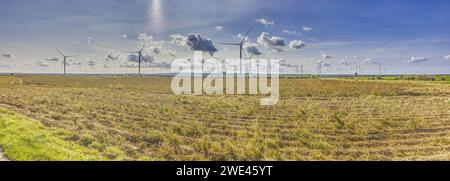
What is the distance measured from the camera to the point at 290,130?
18.1 m

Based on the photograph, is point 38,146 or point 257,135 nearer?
point 38,146

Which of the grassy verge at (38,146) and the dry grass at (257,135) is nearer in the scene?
the grassy verge at (38,146)

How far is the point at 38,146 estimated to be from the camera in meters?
12.9

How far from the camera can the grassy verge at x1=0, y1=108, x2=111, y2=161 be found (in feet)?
37.6

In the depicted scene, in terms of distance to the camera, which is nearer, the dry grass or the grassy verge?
the grassy verge

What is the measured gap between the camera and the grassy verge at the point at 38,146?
37.6 feet
